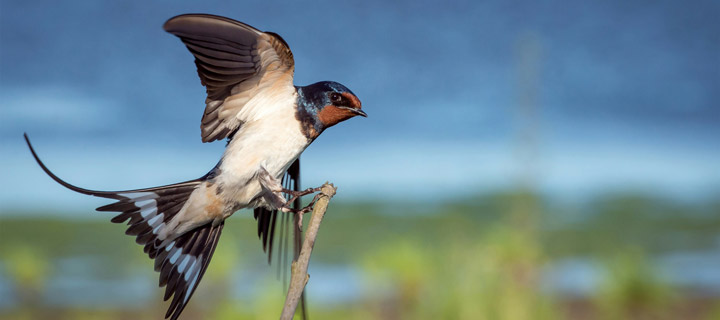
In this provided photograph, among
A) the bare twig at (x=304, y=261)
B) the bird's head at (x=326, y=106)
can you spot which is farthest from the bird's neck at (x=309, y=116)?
the bare twig at (x=304, y=261)

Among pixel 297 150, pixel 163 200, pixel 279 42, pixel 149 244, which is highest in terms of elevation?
pixel 279 42

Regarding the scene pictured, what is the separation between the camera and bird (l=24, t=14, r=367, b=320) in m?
1.53

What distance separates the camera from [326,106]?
1.65 m

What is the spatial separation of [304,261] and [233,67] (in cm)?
46

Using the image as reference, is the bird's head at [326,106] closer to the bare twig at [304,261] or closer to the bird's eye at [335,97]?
the bird's eye at [335,97]

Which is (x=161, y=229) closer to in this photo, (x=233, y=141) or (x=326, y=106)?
(x=233, y=141)

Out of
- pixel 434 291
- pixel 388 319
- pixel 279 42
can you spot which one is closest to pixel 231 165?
pixel 279 42

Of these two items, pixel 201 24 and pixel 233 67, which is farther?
pixel 233 67

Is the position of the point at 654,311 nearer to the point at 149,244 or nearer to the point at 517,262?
the point at 517,262

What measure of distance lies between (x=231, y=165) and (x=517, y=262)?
2387 mm

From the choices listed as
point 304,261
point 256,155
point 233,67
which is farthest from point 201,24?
point 304,261

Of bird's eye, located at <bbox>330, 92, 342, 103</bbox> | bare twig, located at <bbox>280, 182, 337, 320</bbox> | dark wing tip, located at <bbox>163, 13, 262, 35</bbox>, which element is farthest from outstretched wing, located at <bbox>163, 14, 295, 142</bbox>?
bare twig, located at <bbox>280, 182, 337, 320</bbox>

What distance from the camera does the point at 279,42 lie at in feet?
5.24

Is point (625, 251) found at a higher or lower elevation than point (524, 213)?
higher
